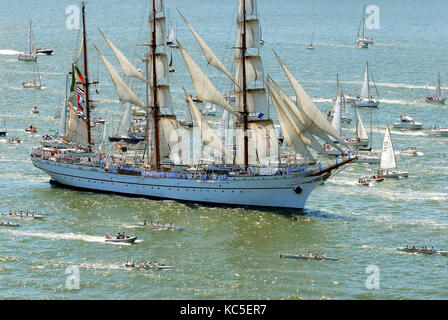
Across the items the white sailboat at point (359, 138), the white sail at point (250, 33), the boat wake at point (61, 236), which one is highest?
the white sail at point (250, 33)

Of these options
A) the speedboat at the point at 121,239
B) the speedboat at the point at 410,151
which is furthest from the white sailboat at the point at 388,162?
the speedboat at the point at 121,239

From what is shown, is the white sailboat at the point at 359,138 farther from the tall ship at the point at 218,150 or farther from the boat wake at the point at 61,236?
the boat wake at the point at 61,236

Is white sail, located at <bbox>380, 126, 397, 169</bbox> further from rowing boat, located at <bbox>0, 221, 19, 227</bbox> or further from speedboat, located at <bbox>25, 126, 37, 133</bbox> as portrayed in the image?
speedboat, located at <bbox>25, 126, 37, 133</bbox>

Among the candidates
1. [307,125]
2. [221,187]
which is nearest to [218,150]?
[221,187]

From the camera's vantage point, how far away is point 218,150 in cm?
9838

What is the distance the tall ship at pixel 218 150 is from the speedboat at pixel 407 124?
48.1 meters

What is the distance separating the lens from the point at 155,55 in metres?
101

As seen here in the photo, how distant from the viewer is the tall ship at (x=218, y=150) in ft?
309

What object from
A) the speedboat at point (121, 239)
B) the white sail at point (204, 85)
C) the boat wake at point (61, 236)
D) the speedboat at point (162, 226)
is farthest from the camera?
the white sail at point (204, 85)

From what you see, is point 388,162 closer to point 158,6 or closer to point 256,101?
point 256,101

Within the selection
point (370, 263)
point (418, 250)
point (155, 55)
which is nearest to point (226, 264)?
point (370, 263)

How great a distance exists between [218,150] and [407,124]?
183 feet

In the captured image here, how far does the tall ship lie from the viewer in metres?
94.2

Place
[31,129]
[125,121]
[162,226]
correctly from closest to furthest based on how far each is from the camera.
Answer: [162,226]
[125,121]
[31,129]
